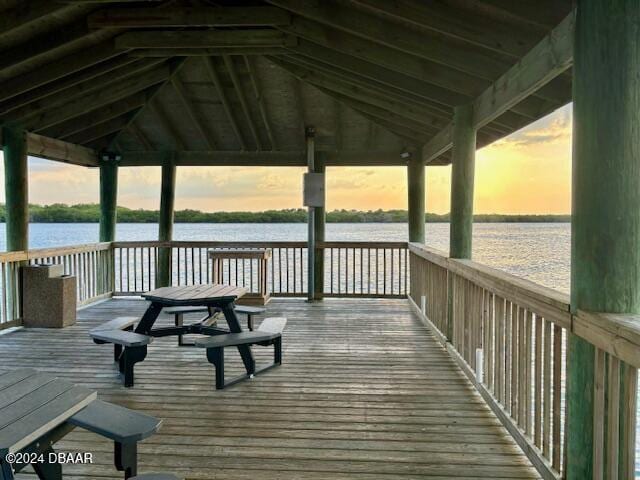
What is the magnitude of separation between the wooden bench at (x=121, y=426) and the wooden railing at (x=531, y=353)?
6.30 ft

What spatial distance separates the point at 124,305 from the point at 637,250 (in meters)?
7.26

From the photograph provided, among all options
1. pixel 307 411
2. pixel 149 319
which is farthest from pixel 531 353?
pixel 149 319

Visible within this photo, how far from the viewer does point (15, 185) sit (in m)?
6.05

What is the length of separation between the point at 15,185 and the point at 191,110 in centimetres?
278

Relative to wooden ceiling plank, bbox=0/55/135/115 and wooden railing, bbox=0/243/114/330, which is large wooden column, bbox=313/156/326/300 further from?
wooden railing, bbox=0/243/114/330

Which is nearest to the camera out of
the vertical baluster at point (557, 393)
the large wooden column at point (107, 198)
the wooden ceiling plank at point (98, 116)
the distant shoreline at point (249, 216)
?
the vertical baluster at point (557, 393)

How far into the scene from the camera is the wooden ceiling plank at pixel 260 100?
6703mm

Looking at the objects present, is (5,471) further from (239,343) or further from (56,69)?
A: (56,69)

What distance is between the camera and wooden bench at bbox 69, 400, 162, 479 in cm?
193

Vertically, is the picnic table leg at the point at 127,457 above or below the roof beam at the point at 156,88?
below

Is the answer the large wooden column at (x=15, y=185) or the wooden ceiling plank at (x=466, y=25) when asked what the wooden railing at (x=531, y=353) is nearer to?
the wooden ceiling plank at (x=466, y=25)

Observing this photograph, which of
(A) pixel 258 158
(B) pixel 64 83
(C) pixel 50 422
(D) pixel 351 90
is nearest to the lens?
(C) pixel 50 422

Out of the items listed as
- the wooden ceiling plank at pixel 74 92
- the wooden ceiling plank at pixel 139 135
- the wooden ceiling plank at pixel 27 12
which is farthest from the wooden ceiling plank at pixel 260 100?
the wooden ceiling plank at pixel 27 12

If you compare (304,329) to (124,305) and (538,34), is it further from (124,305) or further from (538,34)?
(538,34)
